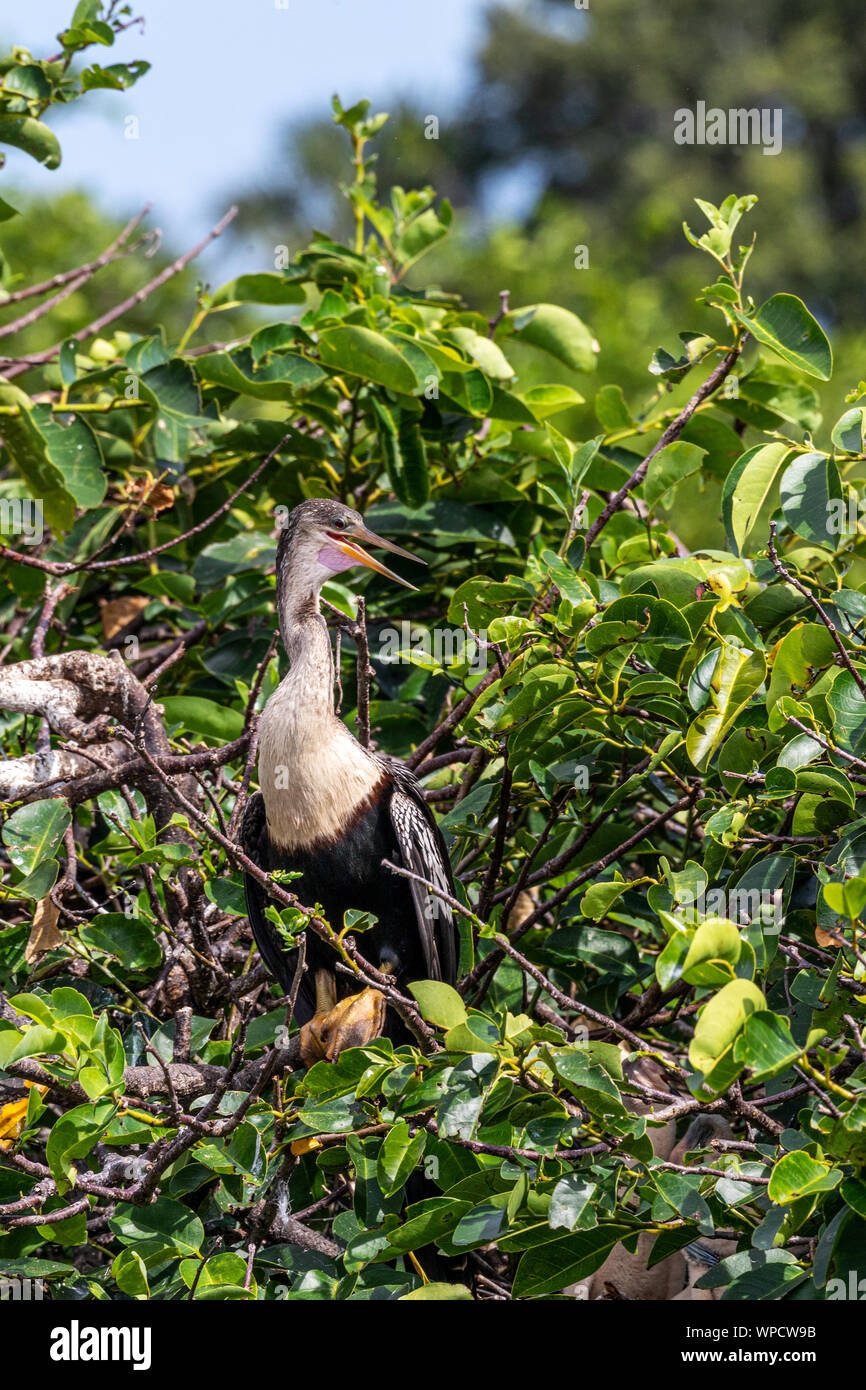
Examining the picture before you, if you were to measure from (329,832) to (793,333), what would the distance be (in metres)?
1.15

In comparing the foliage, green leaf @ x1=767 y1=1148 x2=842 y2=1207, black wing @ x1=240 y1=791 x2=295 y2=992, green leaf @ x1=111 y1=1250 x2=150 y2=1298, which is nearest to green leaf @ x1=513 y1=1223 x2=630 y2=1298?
the foliage

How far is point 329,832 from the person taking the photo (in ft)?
7.83

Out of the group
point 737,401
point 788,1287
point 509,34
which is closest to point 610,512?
point 737,401

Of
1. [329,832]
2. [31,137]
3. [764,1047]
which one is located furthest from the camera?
[31,137]

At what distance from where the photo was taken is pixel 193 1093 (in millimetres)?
2100

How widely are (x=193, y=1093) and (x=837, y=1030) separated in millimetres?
1018

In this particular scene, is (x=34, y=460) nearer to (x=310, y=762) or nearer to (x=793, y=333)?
(x=310, y=762)

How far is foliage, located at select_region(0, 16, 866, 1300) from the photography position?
160 cm

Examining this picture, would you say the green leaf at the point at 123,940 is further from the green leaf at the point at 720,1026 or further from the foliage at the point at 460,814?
the green leaf at the point at 720,1026

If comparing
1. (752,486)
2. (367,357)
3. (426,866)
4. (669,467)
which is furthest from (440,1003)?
(367,357)

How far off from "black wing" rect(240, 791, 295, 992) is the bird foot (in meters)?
0.10

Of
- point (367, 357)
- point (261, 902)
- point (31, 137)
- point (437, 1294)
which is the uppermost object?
point (31, 137)

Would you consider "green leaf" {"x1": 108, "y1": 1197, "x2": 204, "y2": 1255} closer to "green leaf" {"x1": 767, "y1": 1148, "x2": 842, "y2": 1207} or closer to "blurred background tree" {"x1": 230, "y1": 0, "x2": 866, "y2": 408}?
"green leaf" {"x1": 767, "y1": 1148, "x2": 842, "y2": 1207}

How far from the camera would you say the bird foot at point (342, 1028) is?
2217 mm
